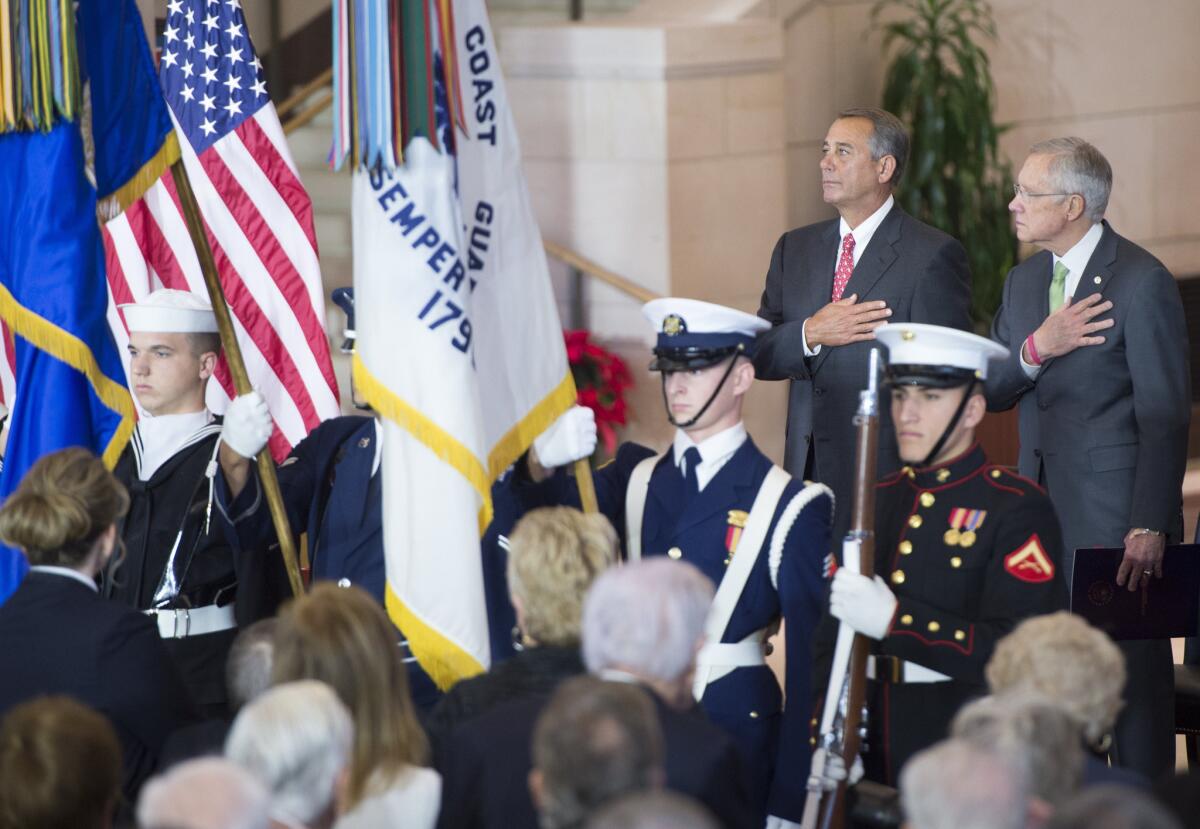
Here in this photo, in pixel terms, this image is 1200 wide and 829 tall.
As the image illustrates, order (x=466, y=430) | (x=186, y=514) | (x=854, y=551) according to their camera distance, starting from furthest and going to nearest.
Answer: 1. (x=186, y=514)
2. (x=466, y=430)
3. (x=854, y=551)

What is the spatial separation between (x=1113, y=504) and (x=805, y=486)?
3.72 ft

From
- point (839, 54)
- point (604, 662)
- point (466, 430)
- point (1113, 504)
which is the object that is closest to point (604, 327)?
point (839, 54)

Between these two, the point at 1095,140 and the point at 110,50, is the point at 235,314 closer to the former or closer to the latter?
the point at 110,50

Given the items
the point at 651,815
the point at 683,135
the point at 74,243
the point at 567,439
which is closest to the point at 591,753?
the point at 651,815

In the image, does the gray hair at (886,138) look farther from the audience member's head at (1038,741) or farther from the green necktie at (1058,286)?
the audience member's head at (1038,741)

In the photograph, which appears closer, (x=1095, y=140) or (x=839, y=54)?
(x=839, y=54)

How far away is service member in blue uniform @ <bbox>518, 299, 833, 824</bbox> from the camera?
3.56 meters

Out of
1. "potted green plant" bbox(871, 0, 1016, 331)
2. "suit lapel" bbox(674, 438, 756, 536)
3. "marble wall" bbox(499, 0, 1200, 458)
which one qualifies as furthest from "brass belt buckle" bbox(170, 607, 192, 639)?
"potted green plant" bbox(871, 0, 1016, 331)

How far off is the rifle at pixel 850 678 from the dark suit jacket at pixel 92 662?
1147mm

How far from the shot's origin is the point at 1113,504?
4.44 m

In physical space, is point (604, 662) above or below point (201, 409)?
below

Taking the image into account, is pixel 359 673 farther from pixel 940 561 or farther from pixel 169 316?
pixel 169 316

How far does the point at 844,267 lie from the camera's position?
4.67 m

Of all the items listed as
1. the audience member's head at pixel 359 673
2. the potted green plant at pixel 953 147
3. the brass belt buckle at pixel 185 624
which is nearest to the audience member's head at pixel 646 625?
the audience member's head at pixel 359 673
